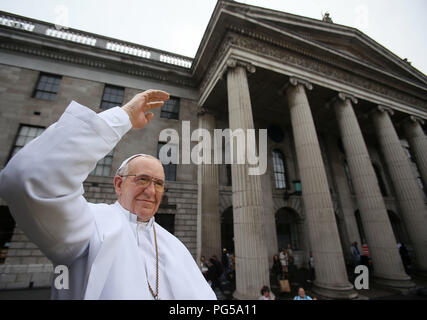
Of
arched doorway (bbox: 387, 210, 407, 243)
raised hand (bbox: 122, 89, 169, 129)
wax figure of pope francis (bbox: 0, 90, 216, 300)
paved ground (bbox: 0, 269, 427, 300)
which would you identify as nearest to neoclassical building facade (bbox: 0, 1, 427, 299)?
paved ground (bbox: 0, 269, 427, 300)

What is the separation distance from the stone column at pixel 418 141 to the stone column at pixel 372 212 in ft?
24.2

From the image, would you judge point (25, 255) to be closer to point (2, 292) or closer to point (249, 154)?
point (2, 292)

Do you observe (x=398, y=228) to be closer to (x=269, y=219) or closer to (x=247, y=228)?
(x=269, y=219)

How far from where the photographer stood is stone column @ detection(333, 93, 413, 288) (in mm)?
8656

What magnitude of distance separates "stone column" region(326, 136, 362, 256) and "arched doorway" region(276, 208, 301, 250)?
3610mm

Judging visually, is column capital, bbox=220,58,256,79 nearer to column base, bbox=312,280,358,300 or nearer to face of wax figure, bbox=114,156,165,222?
face of wax figure, bbox=114,156,165,222

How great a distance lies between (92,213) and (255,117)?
14.5 metres

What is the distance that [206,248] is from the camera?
9680 millimetres

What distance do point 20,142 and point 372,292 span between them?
18.0 metres

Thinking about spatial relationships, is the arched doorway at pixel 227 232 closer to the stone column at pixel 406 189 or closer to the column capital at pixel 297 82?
the column capital at pixel 297 82

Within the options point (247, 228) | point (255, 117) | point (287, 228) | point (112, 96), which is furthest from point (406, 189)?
point (112, 96)

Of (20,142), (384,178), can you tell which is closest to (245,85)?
(20,142)

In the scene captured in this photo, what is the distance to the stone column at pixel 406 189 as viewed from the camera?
1049 cm

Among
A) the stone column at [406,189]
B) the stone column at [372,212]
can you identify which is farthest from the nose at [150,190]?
the stone column at [406,189]
